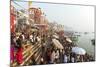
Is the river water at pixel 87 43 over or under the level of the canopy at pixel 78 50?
over

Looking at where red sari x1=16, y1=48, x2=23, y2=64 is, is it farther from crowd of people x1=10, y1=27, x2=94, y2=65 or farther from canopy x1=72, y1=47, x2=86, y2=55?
canopy x1=72, y1=47, x2=86, y2=55

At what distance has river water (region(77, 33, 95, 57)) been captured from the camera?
105 inches

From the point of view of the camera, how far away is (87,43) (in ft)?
8.84

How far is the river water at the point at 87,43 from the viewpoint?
2.67 m

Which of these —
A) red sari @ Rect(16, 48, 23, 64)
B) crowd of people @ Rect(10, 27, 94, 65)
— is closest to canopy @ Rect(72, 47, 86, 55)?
crowd of people @ Rect(10, 27, 94, 65)

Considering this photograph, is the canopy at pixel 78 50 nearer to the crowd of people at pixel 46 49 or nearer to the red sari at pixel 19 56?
the crowd of people at pixel 46 49

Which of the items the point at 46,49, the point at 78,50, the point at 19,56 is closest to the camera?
the point at 19,56

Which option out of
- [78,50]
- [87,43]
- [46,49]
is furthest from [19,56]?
[87,43]

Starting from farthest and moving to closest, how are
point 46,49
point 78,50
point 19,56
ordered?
1. point 78,50
2. point 46,49
3. point 19,56

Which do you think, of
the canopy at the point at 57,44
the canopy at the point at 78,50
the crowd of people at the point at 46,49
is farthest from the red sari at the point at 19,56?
the canopy at the point at 78,50

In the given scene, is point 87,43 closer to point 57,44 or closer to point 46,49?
point 57,44

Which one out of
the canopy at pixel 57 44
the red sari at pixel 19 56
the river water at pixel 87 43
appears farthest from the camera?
the river water at pixel 87 43

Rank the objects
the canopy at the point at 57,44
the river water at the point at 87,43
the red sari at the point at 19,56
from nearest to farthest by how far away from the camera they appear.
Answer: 1. the red sari at the point at 19,56
2. the canopy at the point at 57,44
3. the river water at the point at 87,43
